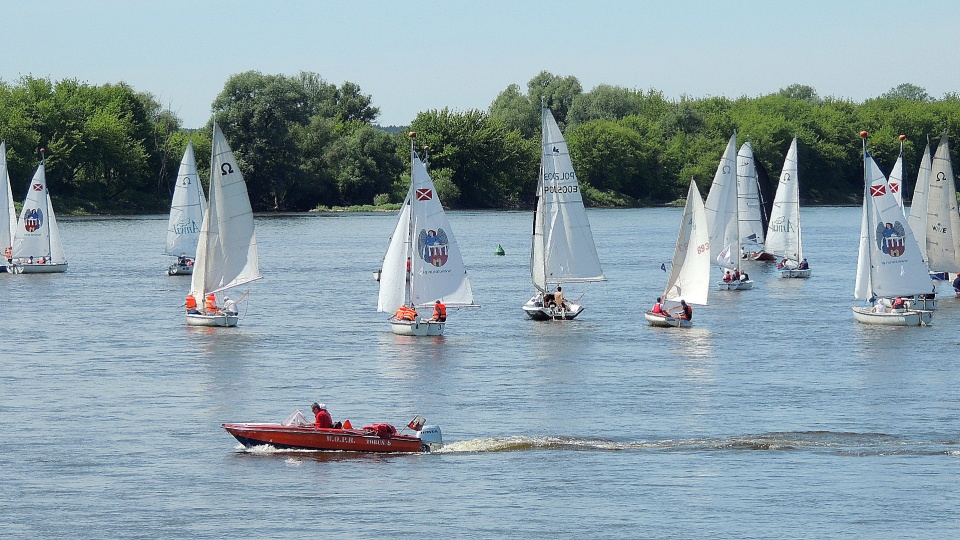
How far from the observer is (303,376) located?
54906mm

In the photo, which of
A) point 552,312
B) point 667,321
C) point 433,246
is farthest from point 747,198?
point 433,246

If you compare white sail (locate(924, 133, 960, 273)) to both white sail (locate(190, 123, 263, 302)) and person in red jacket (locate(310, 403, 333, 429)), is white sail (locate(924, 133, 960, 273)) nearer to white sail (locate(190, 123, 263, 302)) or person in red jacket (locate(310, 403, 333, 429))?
white sail (locate(190, 123, 263, 302))

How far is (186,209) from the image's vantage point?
9756 cm

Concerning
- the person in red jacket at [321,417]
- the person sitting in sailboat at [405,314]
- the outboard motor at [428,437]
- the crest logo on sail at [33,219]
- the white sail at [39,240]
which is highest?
the crest logo on sail at [33,219]

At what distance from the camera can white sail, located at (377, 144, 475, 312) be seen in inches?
2504

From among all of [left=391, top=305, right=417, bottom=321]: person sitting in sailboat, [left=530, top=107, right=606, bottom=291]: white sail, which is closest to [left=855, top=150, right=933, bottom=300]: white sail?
[left=530, top=107, right=606, bottom=291]: white sail

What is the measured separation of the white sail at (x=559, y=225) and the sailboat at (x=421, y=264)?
662cm

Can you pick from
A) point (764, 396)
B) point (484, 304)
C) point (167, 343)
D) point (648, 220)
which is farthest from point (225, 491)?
point (648, 220)

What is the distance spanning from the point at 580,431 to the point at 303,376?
45.6 ft

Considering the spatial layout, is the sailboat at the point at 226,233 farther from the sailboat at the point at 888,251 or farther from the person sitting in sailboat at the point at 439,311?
the sailboat at the point at 888,251

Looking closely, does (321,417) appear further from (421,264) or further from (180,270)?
(180,270)

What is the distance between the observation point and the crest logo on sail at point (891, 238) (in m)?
67.4

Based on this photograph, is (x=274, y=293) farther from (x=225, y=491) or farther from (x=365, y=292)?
(x=225, y=491)

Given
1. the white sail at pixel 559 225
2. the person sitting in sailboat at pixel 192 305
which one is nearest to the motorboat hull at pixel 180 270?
the person sitting in sailboat at pixel 192 305
